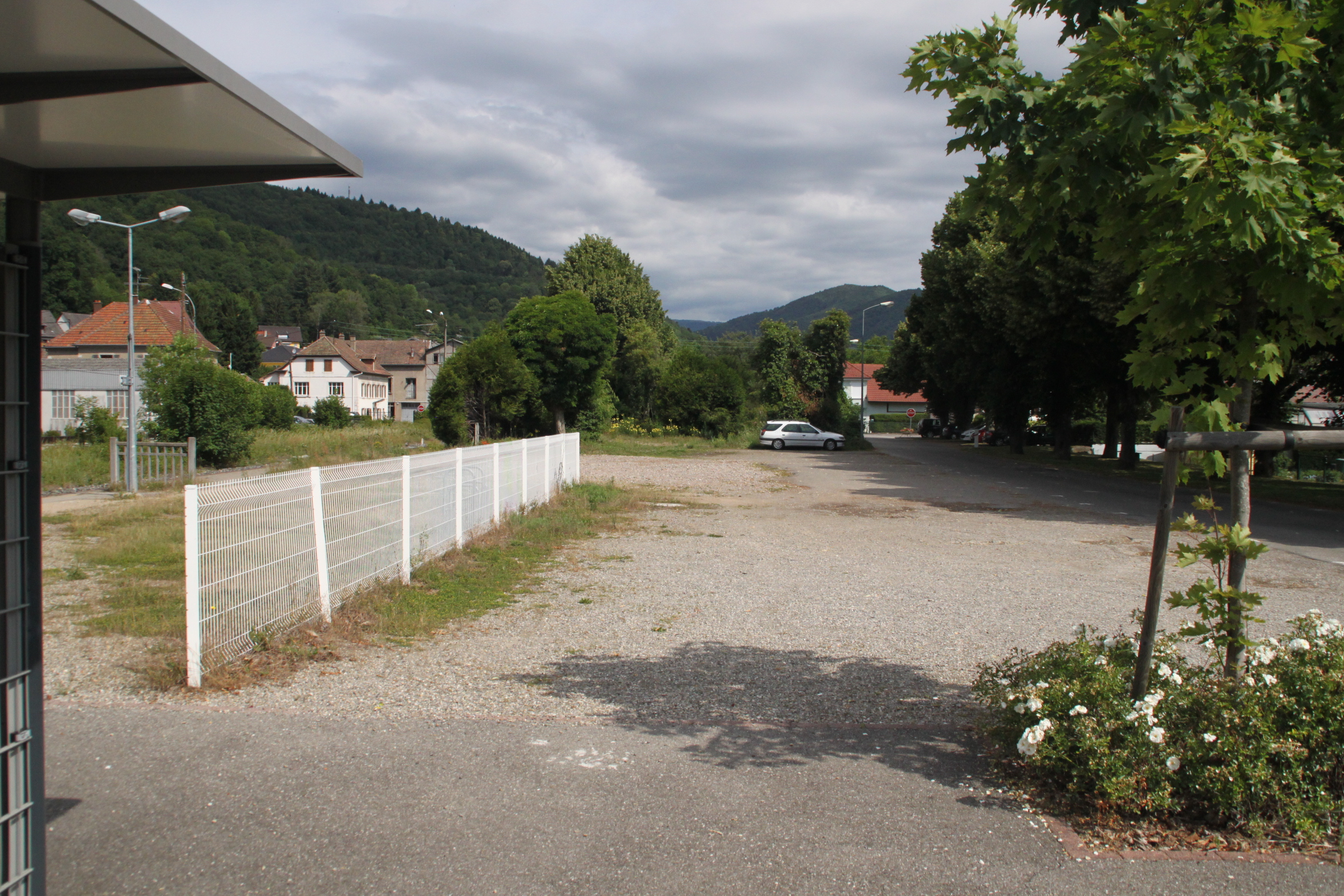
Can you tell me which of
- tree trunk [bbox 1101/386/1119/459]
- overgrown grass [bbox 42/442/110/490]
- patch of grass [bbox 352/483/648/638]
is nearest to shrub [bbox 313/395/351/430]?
overgrown grass [bbox 42/442/110/490]

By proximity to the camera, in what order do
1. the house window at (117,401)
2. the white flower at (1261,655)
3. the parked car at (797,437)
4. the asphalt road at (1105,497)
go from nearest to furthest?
1. the white flower at (1261,655)
2. the asphalt road at (1105,497)
3. the house window at (117,401)
4. the parked car at (797,437)

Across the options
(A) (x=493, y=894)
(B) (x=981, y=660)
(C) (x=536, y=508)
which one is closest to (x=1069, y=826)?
(A) (x=493, y=894)

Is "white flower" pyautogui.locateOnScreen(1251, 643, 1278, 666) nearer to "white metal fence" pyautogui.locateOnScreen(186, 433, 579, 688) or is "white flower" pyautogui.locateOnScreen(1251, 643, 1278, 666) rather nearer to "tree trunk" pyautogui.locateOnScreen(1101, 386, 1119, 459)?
"white metal fence" pyautogui.locateOnScreen(186, 433, 579, 688)

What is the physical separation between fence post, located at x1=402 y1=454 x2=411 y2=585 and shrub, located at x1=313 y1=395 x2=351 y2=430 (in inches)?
1823

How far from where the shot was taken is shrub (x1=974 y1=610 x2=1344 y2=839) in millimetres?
3445

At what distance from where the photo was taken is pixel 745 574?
10078mm

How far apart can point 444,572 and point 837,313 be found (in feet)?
141

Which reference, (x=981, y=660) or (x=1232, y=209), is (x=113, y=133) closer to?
(x=1232, y=209)

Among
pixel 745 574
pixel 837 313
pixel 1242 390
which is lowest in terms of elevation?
pixel 745 574

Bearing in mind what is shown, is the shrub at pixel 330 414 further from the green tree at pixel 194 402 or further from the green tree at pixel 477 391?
the green tree at pixel 194 402

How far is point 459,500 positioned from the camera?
1074cm

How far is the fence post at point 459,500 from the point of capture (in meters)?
10.6

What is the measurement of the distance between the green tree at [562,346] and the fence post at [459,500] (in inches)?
1061

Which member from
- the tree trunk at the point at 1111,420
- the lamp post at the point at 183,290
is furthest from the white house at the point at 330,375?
the tree trunk at the point at 1111,420
